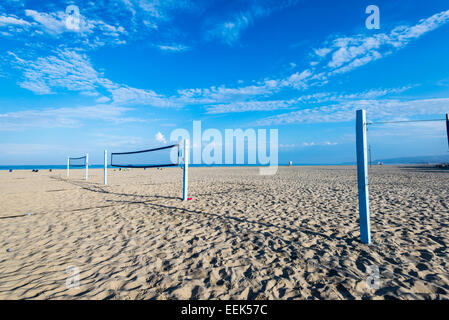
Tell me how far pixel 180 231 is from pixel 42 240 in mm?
2352

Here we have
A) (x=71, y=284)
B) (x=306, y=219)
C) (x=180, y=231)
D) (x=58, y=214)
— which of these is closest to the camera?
(x=71, y=284)

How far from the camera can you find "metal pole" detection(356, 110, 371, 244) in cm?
312

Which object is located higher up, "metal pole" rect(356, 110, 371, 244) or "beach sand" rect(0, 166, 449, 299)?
"metal pole" rect(356, 110, 371, 244)

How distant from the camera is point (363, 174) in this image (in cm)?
312

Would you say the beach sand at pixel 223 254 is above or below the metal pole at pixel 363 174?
below

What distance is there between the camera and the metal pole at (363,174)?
123 inches

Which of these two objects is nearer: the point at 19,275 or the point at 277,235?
the point at 19,275

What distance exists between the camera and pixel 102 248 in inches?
124

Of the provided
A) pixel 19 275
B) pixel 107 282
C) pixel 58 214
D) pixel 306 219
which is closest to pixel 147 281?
pixel 107 282

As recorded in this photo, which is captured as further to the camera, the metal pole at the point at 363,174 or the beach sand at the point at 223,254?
the metal pole at the point at 363,174

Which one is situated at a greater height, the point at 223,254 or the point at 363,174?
the point at 363,174

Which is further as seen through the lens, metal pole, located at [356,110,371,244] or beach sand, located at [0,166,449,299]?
metal pole, located at [356,110,371,244]

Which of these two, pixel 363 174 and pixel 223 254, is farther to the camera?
pixel 363 174
